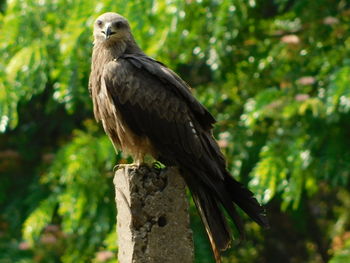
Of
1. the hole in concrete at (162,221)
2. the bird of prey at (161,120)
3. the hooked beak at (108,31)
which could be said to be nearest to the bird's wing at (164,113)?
the bird of prey at (161,120)

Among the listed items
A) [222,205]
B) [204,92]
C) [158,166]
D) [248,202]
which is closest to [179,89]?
[158,166]

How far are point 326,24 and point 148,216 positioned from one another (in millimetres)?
3178

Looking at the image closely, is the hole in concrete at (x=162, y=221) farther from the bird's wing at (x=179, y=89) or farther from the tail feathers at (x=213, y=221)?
the bird's wing at (x=179, y=89)

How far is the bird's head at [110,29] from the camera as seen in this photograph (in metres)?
4.61

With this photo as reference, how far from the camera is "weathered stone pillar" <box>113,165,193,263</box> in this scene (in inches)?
136

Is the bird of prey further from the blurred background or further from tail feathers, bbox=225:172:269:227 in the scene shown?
the blurred background

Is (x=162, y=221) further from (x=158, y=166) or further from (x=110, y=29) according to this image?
(x=110, y=29)

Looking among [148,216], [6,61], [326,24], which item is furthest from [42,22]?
[148,216]

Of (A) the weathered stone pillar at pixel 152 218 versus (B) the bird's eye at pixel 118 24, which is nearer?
(A) the weathered stone pillar at pixel 152 218

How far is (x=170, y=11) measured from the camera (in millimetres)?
5664

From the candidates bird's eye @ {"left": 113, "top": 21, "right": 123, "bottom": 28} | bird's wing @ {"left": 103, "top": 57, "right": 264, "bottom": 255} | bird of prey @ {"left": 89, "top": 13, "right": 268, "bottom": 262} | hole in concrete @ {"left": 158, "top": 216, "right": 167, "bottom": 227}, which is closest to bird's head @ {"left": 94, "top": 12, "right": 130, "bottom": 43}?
bird's eye @ {"left": 113, "top": 21, "right": 123, "bottom": 28}

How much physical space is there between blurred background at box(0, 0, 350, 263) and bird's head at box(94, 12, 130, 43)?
0.82 meters

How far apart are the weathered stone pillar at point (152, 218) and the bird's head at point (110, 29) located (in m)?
1.22

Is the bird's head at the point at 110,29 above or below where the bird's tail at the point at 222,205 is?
above
